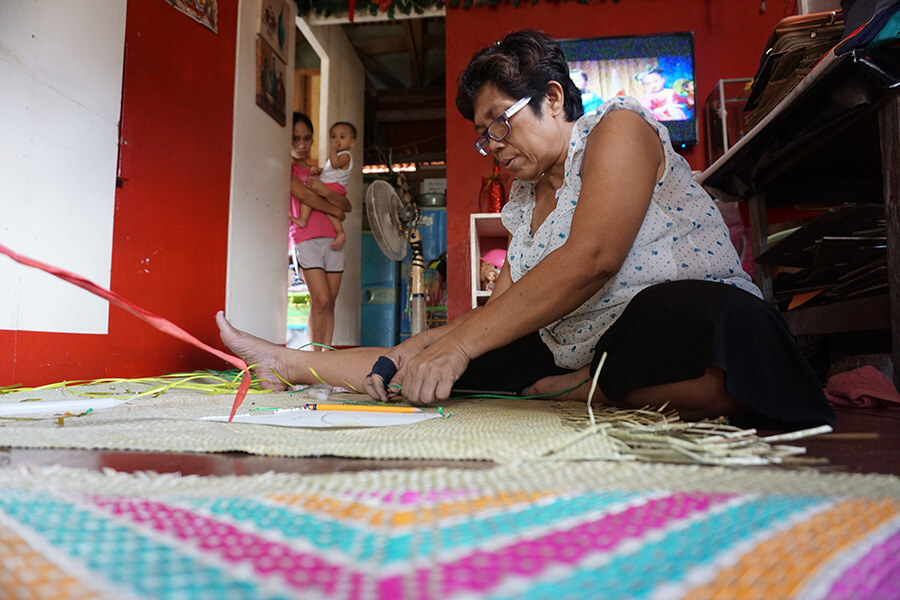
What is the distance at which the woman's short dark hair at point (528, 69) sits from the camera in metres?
1.29

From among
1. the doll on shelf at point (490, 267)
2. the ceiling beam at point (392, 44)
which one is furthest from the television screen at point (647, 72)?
the ceiling beam at point (392, 44)

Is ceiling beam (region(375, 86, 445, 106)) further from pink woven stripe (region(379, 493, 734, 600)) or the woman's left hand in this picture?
pink woven stripe (region(379, 493, 734, 600))

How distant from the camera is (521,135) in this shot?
132 centimetres

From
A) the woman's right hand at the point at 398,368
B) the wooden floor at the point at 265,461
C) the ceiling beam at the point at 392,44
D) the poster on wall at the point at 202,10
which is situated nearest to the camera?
the wooden floor at the point at 265,461

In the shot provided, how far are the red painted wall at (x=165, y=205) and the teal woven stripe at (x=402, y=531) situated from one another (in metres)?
1.84

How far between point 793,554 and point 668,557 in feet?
0.24

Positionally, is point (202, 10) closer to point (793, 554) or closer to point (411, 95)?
point (793, 554)

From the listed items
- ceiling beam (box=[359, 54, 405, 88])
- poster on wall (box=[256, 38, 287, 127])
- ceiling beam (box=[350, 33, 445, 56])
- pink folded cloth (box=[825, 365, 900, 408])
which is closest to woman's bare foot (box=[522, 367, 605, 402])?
pink folded cloth (box=[825, 365, 900, 408])

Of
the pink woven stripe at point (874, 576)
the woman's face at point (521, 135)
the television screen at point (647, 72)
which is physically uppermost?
the television screen at point (647, 72)

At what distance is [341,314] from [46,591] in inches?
191

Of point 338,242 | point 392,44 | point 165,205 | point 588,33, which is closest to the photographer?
point 165,205

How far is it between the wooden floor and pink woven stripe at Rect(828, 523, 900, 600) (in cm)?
22

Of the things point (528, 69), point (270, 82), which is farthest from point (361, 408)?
point (270, 82)

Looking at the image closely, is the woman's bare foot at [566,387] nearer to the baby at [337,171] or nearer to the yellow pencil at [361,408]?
Result: the yellow pencil at [361,408]
